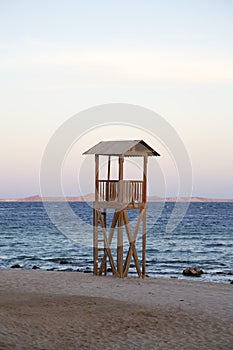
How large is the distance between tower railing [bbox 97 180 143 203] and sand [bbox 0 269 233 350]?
10.9 feet

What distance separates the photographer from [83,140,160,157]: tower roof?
78.9 feet

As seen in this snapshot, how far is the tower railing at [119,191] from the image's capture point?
24.4 metres

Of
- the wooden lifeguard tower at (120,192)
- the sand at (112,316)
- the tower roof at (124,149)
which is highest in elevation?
the tower roof at (124,149)

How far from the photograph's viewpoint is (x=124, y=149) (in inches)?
945

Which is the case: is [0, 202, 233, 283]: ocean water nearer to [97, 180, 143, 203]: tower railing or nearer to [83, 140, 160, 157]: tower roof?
[97, 180, 143, 203]: tower railing

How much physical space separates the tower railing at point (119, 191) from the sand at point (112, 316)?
333cm

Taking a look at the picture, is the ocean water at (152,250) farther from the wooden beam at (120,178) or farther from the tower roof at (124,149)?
the tower roof at (124,149)

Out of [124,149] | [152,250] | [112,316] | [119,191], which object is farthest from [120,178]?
[152,250]

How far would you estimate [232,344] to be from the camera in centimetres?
1412

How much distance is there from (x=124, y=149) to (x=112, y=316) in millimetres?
8917

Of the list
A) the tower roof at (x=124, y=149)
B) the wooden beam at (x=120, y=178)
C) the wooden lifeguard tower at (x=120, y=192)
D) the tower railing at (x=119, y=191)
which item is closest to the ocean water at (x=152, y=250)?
the wooden lifeguard tower at (x=120, y=192)

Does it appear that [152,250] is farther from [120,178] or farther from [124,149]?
[124,149]

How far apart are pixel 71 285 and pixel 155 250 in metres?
29.5

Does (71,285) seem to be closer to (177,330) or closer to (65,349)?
(177,330)
